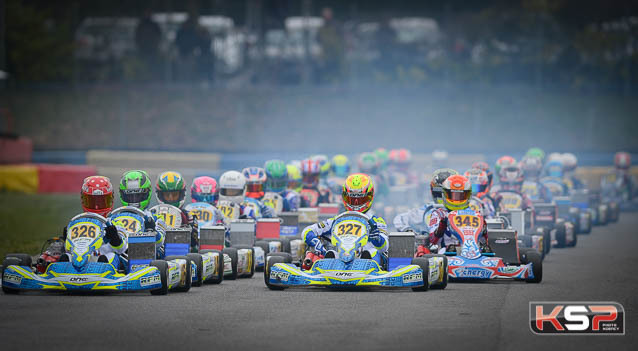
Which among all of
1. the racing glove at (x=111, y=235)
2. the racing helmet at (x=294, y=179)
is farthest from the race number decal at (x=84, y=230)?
the racing helmet at (x=294, y=179)

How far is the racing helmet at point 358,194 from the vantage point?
1345cm

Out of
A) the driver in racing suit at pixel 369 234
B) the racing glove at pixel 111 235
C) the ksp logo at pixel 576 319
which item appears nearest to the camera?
the ksp logo at pixel 576 319

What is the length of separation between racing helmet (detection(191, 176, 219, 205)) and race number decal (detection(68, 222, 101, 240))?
13.7 ft

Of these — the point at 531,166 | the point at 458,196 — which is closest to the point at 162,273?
the point at 458,196

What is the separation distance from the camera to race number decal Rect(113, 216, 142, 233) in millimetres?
12961

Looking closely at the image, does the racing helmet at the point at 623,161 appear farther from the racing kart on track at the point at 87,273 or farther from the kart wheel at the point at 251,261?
the racing kart on track at the point at 87,273

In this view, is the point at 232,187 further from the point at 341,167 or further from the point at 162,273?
the point at 341,167

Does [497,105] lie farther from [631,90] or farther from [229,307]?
[229,307]

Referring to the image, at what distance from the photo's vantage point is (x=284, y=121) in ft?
105

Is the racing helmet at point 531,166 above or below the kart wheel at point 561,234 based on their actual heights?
above

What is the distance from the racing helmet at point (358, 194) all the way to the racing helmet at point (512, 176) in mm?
8098

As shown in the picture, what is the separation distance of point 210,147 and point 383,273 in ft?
63.9

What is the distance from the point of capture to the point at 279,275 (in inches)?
498

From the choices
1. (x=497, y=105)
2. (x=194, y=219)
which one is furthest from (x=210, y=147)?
(x=194, y=219)
